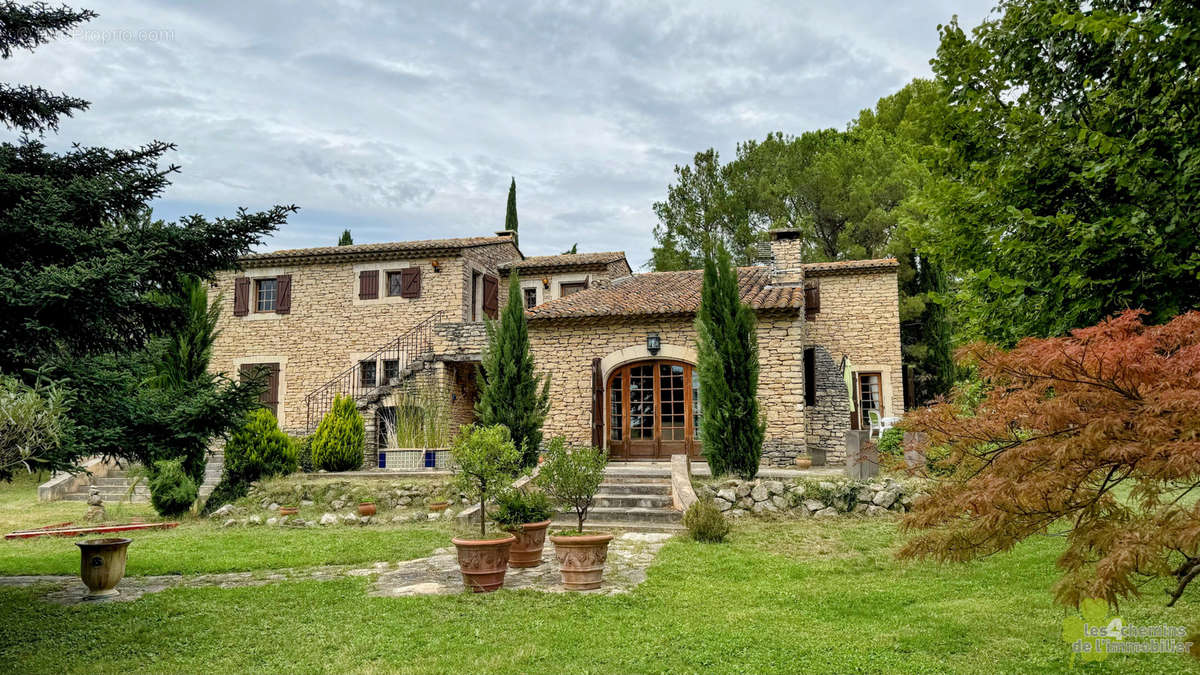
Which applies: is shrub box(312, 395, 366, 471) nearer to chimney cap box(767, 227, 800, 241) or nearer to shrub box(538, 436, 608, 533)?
shrub box(538, 436, 608, 533)

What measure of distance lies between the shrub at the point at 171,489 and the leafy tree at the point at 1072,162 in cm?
1216

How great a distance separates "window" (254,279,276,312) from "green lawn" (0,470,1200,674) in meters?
13.6

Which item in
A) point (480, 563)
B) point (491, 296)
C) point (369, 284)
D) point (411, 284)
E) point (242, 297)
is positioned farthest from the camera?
point (491, 296)

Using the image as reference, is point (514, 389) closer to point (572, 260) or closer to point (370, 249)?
point (572, 260)

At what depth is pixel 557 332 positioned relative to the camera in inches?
572

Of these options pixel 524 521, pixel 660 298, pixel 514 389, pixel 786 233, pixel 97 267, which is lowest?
pixel 524 521

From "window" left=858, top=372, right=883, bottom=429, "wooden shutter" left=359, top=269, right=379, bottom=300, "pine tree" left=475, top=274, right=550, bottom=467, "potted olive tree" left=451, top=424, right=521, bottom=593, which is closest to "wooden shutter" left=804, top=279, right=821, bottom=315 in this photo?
"window" left=858, top=372, right=883, bottom=429

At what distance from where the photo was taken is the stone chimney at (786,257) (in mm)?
15039

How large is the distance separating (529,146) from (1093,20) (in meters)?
9.53

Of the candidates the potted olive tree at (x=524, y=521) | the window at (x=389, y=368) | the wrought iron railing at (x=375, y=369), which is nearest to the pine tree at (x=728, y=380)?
the potted olive tree at (x=524, y=521)

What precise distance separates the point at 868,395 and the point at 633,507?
1058 cm

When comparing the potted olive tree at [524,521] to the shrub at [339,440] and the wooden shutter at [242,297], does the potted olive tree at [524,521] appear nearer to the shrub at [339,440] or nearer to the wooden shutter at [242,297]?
the shrub at [339,440]

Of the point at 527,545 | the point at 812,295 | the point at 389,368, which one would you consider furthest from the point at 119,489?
the point at 812,295

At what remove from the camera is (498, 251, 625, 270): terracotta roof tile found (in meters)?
18.8
